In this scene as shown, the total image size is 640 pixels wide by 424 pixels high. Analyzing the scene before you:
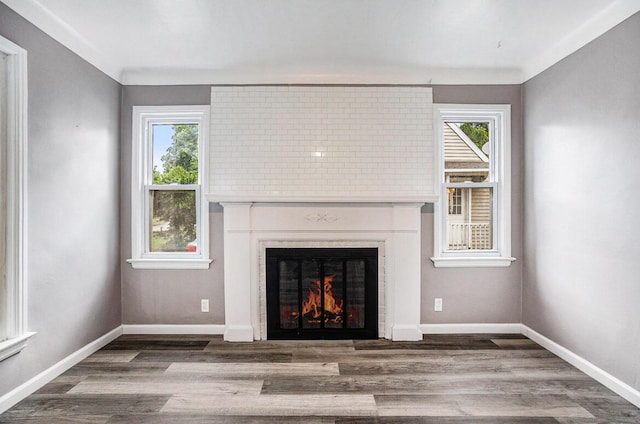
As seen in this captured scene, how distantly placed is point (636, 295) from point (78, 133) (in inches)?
168

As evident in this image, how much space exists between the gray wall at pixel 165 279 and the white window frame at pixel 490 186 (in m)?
2.21

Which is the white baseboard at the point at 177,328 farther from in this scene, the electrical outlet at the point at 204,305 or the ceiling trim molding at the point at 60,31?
the ceiling trim molding at the point at 60,31

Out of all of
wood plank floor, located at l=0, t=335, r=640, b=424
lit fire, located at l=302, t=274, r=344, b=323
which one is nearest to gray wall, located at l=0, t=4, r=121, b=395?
wood plank floor, located at l=0, t=335, r=640, b=424

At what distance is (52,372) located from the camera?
2.70m

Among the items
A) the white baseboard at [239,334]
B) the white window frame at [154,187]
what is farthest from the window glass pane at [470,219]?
the white window frame at [154,187]

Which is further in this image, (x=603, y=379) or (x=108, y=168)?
(x=108, y=168)

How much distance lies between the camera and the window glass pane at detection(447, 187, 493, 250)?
3.78m

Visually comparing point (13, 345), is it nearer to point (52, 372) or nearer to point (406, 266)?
point (52, 372)

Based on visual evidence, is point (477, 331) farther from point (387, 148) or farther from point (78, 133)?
point (78, 133)

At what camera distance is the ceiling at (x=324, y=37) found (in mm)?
2506

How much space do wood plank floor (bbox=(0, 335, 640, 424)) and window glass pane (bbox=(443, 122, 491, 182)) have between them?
1.64 metres

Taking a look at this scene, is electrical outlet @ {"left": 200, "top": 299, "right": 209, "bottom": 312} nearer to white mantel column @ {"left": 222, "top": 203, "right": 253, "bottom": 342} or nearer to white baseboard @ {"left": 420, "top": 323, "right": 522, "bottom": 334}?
white mantel column @ {"left": 222, "top": 203, "right": 253, "bottom": 342}

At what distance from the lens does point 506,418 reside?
221 centimetres

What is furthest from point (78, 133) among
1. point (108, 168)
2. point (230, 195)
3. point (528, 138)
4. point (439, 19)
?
point (528, 138)
